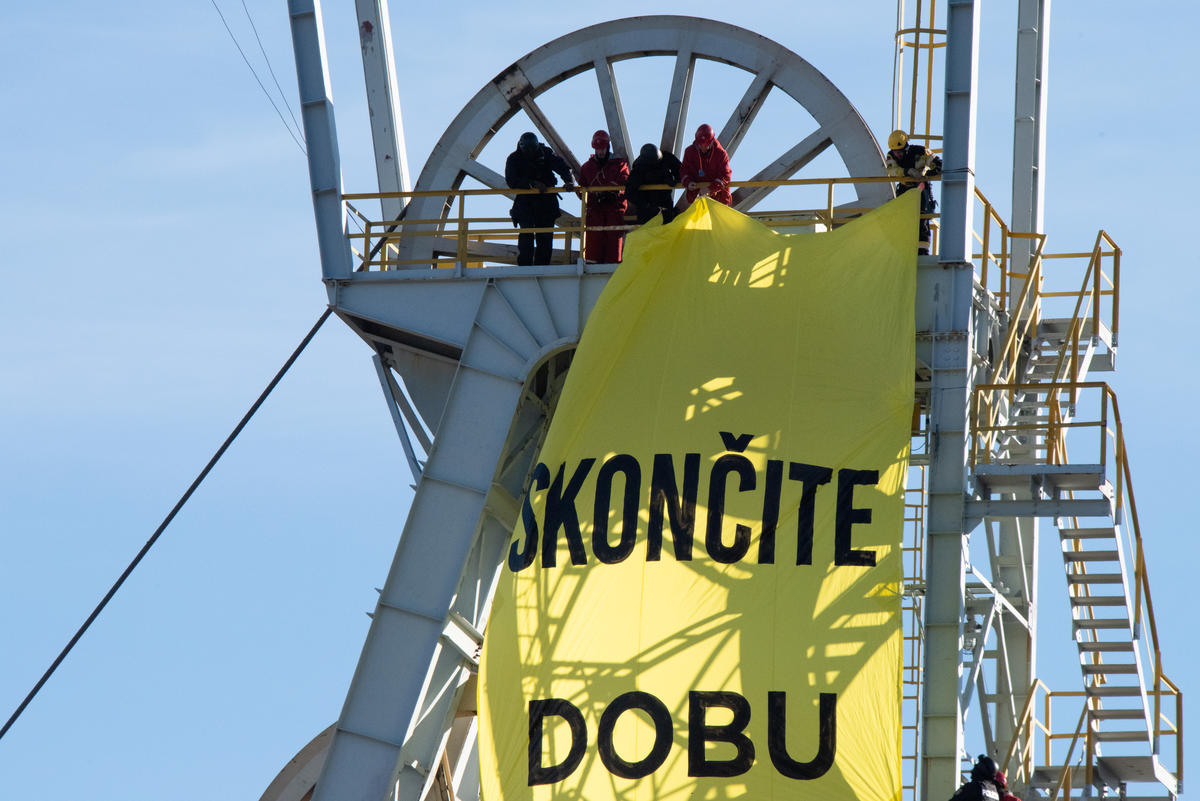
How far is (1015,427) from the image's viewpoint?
17781 mm

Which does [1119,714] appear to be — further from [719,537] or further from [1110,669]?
[719,537]

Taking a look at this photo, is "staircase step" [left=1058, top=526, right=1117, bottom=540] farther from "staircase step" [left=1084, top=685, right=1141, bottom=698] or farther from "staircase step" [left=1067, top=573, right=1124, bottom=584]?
"staircase step" [left=1084, top=685, right=1141, bottom=698]

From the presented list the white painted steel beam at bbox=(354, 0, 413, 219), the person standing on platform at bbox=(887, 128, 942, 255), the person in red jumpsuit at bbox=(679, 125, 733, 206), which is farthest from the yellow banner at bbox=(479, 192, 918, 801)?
the white painted steel beam at bbox=(354, 0, 413, 219)

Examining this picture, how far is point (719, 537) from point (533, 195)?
5.15 meters

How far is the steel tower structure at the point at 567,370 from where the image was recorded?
59.0ft

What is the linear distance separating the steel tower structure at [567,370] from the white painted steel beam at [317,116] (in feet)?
0.08

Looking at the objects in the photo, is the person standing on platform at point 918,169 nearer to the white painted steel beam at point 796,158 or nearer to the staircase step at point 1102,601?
the white painted steel beam at point 796,158

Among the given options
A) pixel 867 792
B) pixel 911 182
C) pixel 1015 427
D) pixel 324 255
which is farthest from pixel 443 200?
pixel 867 792

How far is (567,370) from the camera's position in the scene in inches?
798

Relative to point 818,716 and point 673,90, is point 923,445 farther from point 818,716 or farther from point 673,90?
point 818,716

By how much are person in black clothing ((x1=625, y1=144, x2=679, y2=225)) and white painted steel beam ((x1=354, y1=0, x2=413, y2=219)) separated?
4.75 meters

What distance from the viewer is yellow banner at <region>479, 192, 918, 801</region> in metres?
15.8

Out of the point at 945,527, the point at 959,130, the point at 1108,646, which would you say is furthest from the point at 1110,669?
the point at 959,130

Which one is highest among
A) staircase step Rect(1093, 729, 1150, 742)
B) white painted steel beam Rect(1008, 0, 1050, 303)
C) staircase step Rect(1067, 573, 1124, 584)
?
white painted steel beam Rect(1008, 0, 1050, 303)
